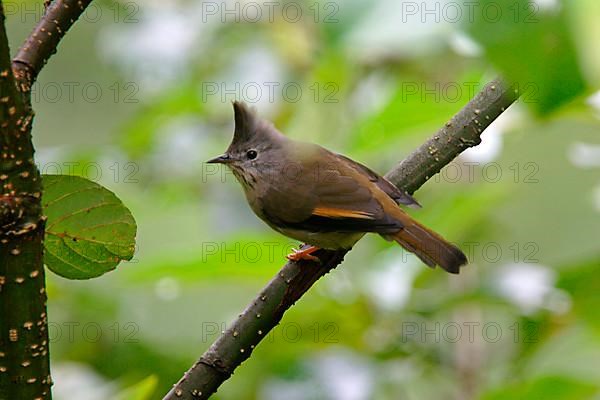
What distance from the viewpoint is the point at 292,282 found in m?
1.45

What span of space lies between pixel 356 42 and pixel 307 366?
1990mm

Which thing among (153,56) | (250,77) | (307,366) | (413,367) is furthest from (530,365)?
(153,56)

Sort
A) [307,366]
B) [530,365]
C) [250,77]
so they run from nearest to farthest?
[530,365], [307,366], [250,77]

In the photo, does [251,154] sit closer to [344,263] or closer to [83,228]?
[344,263]

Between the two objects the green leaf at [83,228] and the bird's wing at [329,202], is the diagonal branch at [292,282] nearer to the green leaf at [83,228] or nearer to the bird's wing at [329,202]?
the green leaf at [83,228]

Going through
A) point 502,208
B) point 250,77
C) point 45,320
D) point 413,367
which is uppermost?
point 250,77

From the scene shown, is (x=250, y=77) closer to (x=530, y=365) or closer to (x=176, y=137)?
(x=176, y=137)

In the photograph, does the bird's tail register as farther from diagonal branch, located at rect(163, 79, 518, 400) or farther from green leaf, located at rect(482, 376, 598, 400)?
green leaf, located at rect(482, 376, 598, 400)

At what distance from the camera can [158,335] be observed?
2527mm

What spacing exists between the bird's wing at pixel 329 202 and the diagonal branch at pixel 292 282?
37cm

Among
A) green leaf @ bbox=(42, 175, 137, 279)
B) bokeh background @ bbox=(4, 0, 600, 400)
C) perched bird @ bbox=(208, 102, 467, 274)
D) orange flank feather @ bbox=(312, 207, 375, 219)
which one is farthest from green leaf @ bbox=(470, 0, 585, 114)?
orange flank feather @ bbox=(312, 207, 375, 219)

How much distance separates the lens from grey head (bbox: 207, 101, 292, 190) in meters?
2.48

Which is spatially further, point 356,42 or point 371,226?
point 371,226

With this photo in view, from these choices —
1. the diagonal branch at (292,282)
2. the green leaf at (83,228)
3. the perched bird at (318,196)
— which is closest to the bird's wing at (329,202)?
the perched bird at (318,196)
